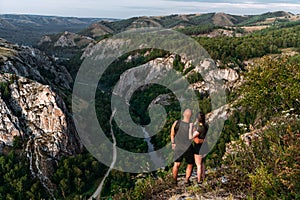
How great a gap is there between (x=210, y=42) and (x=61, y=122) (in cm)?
9406

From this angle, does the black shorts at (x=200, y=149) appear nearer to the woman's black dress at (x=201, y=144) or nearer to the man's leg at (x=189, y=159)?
the woman's black dress at (x=201, y=144)

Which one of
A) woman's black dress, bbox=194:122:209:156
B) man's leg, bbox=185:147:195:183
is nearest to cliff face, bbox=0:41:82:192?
man's leg, bbox=185:147:195:183

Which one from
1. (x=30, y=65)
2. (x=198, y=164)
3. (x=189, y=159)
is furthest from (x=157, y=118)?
(x=198, y=164)

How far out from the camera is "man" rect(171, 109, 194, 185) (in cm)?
1370

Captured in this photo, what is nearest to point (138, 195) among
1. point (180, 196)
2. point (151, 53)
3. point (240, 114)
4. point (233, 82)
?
point (180, 196)

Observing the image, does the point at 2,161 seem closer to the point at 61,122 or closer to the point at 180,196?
the point at 61,122

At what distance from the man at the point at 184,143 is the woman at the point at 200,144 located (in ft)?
0.80

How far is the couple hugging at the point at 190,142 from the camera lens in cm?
1361

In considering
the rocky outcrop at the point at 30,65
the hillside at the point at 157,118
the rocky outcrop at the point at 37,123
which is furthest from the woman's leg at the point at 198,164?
the rocky outcrop at the point at 30,65

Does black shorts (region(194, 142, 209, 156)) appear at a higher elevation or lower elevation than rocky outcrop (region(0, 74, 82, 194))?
higher

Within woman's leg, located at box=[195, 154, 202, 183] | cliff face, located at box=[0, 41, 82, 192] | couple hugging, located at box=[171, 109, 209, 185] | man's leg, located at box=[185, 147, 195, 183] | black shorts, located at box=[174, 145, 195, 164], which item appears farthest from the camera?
cliff face, located at box=[0, 41, 82, 192]

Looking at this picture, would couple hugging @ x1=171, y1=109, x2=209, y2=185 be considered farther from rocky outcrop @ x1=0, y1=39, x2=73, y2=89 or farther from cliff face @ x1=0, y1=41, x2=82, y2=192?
rocky outcrop @ x1=0, y1=39, x2=73, y2=89

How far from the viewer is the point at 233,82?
113062 millimetres

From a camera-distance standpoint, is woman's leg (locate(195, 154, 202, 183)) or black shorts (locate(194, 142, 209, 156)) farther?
black shorts (locate(194, 142, 209, 156))
